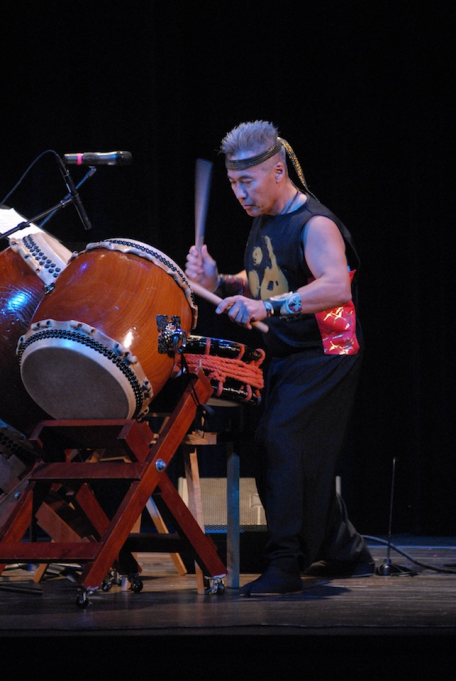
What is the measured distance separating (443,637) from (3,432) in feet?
5.31

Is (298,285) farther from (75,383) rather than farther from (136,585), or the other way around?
(136,585)

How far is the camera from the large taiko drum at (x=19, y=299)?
2.73 meters

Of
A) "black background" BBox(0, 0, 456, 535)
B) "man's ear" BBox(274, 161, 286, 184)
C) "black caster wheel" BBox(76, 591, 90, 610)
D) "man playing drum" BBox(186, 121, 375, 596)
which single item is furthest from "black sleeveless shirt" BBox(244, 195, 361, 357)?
"black background" BBox(0, 0, 456, 535)

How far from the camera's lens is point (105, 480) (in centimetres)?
239

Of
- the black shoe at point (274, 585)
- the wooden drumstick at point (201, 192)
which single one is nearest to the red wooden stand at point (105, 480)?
the black shoe at point (274, 585)

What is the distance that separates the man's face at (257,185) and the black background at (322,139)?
1.73 meters

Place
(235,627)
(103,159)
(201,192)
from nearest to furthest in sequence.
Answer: (235,627), (201,192), (103,159)

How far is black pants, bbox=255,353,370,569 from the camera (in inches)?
103

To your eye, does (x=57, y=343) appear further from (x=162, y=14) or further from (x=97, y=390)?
(x=162, y=14)

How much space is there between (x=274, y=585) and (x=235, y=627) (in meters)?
0.68

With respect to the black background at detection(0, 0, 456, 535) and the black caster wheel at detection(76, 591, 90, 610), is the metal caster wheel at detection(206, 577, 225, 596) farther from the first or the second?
the black background at detection(0, 0, 456, 535)

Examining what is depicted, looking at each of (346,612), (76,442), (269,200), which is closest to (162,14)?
(269,200)

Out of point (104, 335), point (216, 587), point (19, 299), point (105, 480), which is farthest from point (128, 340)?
→ point (216, 587)

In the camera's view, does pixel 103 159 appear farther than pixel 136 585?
Yes
